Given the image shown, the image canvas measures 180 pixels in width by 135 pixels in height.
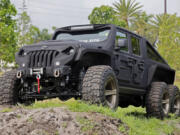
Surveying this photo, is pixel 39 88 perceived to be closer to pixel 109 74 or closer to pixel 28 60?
pixel 28 60

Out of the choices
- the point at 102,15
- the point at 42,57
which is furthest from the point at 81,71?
the point at 102,15

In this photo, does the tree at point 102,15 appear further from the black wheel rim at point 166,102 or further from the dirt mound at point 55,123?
the dirt mound at point 55,123

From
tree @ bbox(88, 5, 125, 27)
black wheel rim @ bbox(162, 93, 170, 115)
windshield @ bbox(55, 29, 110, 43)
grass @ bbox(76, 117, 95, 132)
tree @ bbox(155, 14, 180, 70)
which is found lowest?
black wheel rim @ bbox(162, 93, 170, 115)

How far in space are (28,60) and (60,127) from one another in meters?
2.14

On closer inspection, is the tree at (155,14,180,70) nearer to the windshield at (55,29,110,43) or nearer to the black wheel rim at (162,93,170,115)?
the black wheel rim at (162,93,170,115)

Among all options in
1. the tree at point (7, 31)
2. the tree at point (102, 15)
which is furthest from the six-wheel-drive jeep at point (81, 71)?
the tree at point (102, 15)

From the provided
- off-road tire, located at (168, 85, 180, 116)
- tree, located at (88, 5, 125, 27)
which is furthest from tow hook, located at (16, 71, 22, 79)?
tree, located at (88, 5, 125, 27)

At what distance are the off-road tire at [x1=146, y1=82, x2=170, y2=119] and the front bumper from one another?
2.98 meters

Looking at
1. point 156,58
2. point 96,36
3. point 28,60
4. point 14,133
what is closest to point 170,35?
point 156,58

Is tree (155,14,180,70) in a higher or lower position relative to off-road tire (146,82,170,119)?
higher

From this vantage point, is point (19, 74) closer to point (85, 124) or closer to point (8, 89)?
point (8, 89)

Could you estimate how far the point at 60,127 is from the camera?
13.0 feet

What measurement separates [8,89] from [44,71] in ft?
2.90

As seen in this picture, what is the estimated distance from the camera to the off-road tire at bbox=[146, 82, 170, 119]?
7.65 metres
